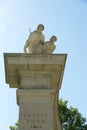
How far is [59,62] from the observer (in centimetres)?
1105

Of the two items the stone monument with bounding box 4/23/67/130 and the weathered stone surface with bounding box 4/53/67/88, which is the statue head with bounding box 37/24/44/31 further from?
the weathered stone surface with bounding box 4/53/67/88

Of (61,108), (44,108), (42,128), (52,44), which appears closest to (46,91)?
(44,108)

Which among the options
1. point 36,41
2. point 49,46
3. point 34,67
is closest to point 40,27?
point 36,41

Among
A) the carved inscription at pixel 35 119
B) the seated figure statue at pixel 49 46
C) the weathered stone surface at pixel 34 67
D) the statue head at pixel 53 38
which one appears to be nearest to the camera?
the carved inscription at pixel 35 119

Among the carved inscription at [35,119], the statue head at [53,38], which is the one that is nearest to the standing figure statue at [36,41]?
the statue head at [53,38]

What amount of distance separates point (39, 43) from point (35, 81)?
5.49ft

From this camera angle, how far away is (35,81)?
11055mm

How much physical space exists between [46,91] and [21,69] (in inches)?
43.0

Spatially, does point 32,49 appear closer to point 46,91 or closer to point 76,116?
point 46,91

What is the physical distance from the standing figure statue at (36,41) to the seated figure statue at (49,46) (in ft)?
0.46

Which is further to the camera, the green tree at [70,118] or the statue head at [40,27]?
the green tree at [70,118]

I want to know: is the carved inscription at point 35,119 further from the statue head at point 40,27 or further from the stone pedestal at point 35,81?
the statue head at point 40,27

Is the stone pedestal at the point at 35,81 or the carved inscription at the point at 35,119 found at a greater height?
the stone pedestal at the point at 35,81

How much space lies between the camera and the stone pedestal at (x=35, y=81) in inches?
413
